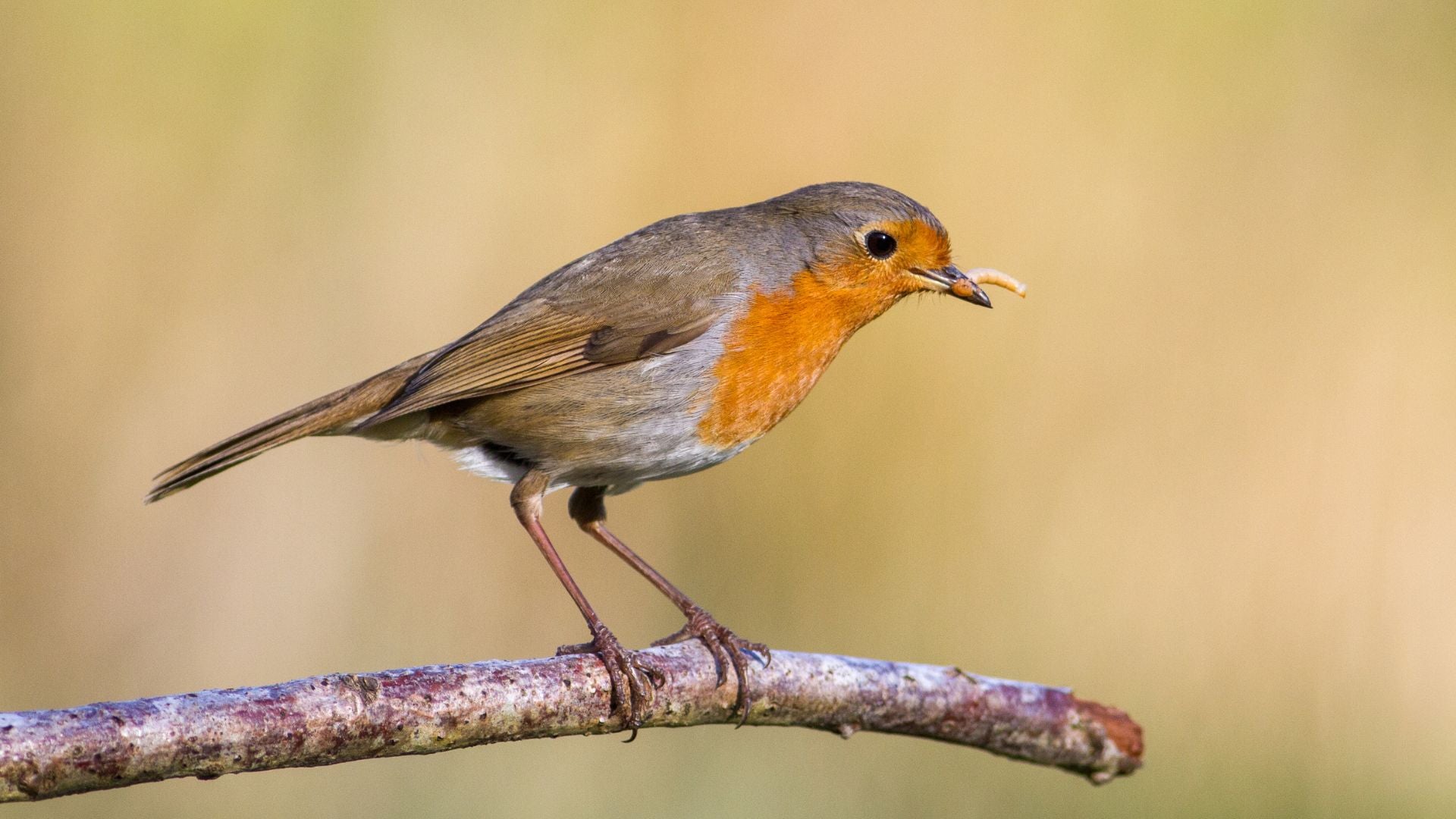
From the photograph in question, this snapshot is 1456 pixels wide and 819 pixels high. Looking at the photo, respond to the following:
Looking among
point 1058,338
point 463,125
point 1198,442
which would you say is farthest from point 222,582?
point 1198,442

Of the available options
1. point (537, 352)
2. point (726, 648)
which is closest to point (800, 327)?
point (537, 352)

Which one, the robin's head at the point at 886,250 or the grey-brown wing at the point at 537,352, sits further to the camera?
the robin's head at the point at 886,250

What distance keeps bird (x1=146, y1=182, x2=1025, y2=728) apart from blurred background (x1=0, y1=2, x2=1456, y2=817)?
1549 mm

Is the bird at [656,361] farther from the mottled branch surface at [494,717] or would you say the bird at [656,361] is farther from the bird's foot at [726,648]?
the mottled branch surface at [494,717]

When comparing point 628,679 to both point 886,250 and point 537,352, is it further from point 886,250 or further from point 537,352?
point 886,250

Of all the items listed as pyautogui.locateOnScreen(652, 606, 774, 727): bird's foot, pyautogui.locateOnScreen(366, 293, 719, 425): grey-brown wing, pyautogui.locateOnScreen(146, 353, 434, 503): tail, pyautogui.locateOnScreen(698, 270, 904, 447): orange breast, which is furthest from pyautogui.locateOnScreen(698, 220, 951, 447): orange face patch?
pyautogui.locateOnScreen(146, 353, 434, 503): tail

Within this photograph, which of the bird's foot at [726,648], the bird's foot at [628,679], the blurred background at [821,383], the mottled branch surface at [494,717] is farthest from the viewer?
the blurred background at [821,383]

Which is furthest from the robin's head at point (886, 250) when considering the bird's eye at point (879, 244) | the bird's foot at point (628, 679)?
the bird's foot at point (628, 679)

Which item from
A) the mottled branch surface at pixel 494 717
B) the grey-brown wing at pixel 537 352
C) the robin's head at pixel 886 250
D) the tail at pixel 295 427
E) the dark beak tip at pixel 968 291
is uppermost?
the robin's head at pixel 886 250

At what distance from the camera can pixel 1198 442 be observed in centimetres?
600

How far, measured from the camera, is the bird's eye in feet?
13.0

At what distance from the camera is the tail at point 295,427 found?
12.5 ft

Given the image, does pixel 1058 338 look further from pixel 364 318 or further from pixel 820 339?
pixel 364 318

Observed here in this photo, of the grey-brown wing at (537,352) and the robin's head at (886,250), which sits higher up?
the robin's head at (886,250)
